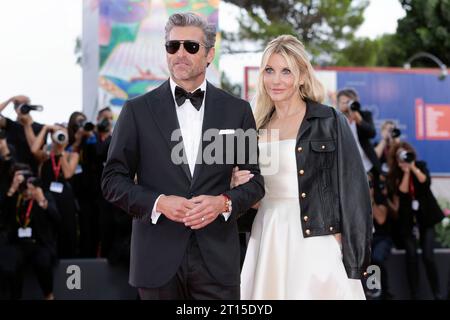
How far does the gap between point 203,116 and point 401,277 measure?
579 centimetres

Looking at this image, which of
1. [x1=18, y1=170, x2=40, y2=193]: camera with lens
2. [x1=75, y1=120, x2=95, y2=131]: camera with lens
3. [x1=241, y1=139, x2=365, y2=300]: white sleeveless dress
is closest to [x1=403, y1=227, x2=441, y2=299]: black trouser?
[x1=75, y1=120, x2=95, y2=131]: camera with lens

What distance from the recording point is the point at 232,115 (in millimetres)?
3160

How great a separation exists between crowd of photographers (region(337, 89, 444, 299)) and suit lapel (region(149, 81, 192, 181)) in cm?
521

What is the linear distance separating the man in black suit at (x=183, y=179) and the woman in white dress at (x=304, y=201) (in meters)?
0.66

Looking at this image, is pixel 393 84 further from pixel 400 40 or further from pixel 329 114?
pixel 400 40

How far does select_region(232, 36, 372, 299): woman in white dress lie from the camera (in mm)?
3738

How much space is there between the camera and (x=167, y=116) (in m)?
3.12

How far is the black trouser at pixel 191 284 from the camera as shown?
299 cm

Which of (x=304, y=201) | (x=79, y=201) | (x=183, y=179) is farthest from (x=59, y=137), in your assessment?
(x=183, y=179)

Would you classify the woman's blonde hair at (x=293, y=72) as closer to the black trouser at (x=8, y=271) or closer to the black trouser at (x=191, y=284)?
the black trouser at (x=191, y=284)

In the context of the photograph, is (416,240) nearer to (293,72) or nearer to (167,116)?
(293,72)

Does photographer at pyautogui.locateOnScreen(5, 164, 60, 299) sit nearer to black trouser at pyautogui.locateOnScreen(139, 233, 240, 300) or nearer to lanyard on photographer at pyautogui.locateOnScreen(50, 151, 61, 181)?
lanyard on photographer at pyautogui.locateOnScreen(50, 151, 61, 181)
